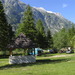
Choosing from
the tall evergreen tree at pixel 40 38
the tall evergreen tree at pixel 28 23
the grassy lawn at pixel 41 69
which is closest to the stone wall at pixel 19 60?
the grassy lawn at pixel 41 69

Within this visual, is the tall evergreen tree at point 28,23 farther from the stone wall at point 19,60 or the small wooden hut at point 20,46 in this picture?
the stone wall at point 19,60

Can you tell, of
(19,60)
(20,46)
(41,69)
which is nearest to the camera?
(41,69)

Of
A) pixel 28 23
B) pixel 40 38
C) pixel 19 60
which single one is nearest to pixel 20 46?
pixel 19 60

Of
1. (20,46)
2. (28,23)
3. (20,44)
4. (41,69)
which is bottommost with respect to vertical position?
(41,69)

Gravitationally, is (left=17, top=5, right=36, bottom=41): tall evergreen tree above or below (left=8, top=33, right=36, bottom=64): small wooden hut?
above

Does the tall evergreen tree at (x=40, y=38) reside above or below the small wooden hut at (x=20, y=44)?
above

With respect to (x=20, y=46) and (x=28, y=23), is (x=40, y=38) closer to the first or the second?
(x=28, y=23)

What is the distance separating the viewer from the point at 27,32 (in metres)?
44.8

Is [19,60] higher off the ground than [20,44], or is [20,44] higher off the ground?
[20,44]

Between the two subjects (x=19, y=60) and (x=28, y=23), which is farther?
(x=28, y=23)

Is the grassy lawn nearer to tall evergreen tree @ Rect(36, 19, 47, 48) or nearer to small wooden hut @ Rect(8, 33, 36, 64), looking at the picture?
small wooden hut @ Rect(8, 33, 36, 64)

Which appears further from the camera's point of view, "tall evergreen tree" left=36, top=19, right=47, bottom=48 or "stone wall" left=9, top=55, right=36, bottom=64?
"tall evergreen tree" left=36, top=19, right=47, bottom=48

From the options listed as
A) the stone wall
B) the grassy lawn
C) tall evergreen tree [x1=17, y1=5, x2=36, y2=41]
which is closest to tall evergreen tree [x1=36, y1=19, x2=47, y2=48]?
tall evergreen tree [x1=17, y1=5, x2=36, y2=41]

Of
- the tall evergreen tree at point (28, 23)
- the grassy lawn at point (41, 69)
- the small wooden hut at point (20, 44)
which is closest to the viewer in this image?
the grassy lawn at point (41, 69)
